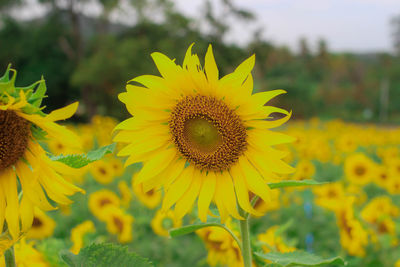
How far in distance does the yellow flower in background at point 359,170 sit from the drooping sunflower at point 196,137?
3246mm

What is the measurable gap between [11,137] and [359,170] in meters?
3.66

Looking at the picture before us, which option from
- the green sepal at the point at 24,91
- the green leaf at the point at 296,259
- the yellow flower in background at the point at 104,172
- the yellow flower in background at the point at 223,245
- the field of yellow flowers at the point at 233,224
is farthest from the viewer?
the yellow flower in background at the point at 104,172

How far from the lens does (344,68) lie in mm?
37219

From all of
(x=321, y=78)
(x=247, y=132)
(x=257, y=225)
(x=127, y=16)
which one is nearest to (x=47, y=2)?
(x=127, y=16)

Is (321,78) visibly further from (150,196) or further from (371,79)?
(150,196)

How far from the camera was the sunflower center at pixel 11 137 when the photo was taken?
2.01 ft

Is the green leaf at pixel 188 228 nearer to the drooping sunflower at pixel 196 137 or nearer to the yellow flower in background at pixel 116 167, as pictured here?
the drooping sunflower at pixel 196 137

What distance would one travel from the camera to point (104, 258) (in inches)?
24.4

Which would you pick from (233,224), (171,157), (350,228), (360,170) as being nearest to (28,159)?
(171,157)

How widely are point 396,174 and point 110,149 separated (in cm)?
336

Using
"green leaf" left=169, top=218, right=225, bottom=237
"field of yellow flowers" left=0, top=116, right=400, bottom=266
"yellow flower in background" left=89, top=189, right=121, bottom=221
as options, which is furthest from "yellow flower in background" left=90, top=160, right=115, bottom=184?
"green leaf" left=169, top=218, right=225, bottom=237

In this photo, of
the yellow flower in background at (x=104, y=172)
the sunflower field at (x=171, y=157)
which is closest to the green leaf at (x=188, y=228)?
the sunflower field at (x=171, y=157)

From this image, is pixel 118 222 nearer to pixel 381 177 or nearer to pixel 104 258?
pixel 104 258

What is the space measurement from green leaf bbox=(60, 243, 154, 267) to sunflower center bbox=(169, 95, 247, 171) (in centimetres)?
25
